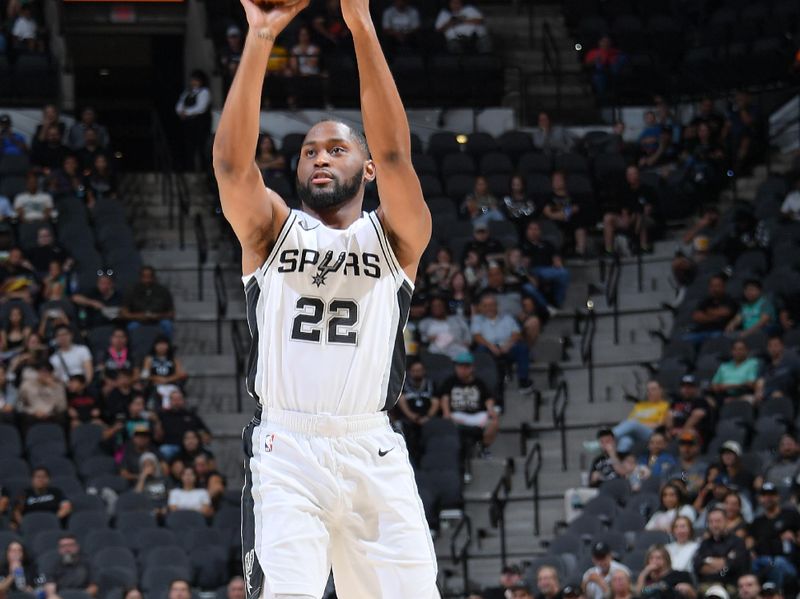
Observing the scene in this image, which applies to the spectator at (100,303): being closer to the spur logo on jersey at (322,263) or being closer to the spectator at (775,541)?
the spectator at (775,541)

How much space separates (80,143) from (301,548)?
16131 millimetres

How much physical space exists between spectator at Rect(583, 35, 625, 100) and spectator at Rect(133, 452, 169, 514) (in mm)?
9546

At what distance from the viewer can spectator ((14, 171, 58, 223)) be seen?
64.1 feet

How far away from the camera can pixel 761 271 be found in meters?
18.1

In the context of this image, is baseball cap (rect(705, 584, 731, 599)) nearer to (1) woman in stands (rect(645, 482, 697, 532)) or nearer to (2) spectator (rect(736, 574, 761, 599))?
(2) spectator (rect(736, 574, 761, 599))

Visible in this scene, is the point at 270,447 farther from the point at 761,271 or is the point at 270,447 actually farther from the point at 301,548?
the point at 761,271

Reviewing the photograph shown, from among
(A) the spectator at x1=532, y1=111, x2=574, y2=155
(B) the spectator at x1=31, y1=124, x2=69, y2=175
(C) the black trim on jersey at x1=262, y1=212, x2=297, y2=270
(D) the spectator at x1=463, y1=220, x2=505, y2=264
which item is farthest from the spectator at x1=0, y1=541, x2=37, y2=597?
(A) the spectator at x1=532, y1=111, x2=574, y2=155

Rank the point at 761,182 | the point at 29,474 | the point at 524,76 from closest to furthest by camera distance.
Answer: the point at 29,474, the point at 761,182, the point at 524,76

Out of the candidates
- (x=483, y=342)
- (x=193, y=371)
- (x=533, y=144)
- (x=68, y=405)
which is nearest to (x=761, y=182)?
(x=533, y=144)

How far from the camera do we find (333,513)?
594cm

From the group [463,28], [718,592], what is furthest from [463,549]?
[463,28]

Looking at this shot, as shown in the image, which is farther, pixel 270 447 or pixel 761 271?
pixel 761 271

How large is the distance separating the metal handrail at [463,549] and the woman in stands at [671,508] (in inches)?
80.8

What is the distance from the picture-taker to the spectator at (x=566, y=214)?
20266 millimetres
